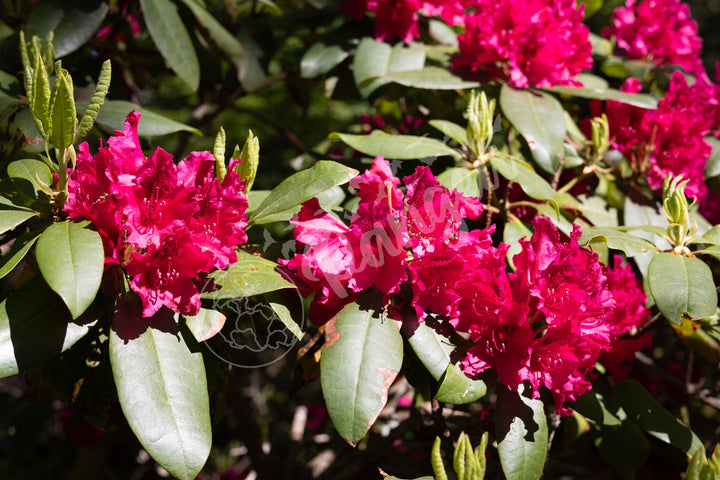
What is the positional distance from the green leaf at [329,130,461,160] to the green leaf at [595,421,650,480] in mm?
660

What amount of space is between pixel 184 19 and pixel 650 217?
1379 millimetres

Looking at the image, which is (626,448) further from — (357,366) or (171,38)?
(171,38)

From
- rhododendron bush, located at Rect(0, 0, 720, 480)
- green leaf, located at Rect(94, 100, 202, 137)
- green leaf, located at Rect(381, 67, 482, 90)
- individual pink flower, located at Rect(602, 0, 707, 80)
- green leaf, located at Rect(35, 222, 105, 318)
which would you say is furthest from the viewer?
individual pink flower, located at Rect(602, 0, 707, 80)

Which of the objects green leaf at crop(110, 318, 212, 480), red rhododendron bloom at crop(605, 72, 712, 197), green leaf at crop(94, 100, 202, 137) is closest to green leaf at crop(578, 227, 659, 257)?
red rhododendron bloom at crop(605, 72, 712, 197)

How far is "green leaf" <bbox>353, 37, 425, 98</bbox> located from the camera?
1.56 m

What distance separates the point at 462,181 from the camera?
1.16 m

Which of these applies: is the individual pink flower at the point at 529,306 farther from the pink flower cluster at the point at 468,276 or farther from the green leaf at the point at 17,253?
the green leaf at the point at 17,253

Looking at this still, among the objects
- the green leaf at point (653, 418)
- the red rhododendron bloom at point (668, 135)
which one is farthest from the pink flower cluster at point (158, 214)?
the red rhododendron bloom at point (668, 135)

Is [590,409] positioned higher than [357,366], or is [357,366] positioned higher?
[357,366]

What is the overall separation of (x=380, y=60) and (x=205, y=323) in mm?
937

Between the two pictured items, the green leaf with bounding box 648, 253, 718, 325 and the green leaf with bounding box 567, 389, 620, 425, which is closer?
the green leaf with bounding box 648, 253, 718, 325

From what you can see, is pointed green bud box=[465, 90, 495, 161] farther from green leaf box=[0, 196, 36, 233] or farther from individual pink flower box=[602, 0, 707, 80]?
individual pink flower box=[602, 0, 707, 80]

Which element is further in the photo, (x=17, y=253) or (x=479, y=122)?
(x=479, y=122)

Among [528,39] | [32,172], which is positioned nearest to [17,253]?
[32,172]
